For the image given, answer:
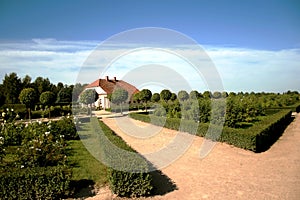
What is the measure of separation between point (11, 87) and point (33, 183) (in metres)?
33.4

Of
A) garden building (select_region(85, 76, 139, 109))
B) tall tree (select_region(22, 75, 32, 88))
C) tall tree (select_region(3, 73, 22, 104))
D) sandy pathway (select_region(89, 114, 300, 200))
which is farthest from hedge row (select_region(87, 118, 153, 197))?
tall tree (select_region(22, 75, 32, 88))

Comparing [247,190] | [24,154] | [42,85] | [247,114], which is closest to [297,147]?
[247,190]

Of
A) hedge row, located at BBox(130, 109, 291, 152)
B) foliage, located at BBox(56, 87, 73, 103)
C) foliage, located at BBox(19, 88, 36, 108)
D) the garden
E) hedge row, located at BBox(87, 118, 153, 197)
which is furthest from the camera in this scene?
foliage, located at BBox(56, 87, 73, 103)

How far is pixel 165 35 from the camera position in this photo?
7578mm

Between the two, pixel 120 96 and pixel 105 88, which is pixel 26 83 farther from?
pixel 120 96

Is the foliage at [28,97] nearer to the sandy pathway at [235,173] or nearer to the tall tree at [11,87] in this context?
the tall tree at [11,87]

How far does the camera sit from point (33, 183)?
5.06 metres

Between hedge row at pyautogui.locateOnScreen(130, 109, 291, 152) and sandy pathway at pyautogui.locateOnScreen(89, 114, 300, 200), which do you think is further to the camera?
hedge row at pyautogui.locateOnScreen(130, 109, 291, 152)

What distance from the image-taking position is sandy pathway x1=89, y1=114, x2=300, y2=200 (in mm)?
5551

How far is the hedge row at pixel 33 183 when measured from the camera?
4996 millimetres

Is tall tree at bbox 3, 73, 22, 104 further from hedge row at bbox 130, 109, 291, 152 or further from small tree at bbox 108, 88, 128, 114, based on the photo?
hedge row at bbox 130, 109, 291, 152

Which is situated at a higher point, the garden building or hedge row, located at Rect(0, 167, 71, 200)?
the garden building

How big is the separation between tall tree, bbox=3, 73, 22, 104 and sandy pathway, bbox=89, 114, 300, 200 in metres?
28.8

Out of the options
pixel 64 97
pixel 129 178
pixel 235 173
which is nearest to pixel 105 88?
pixel 64 97
